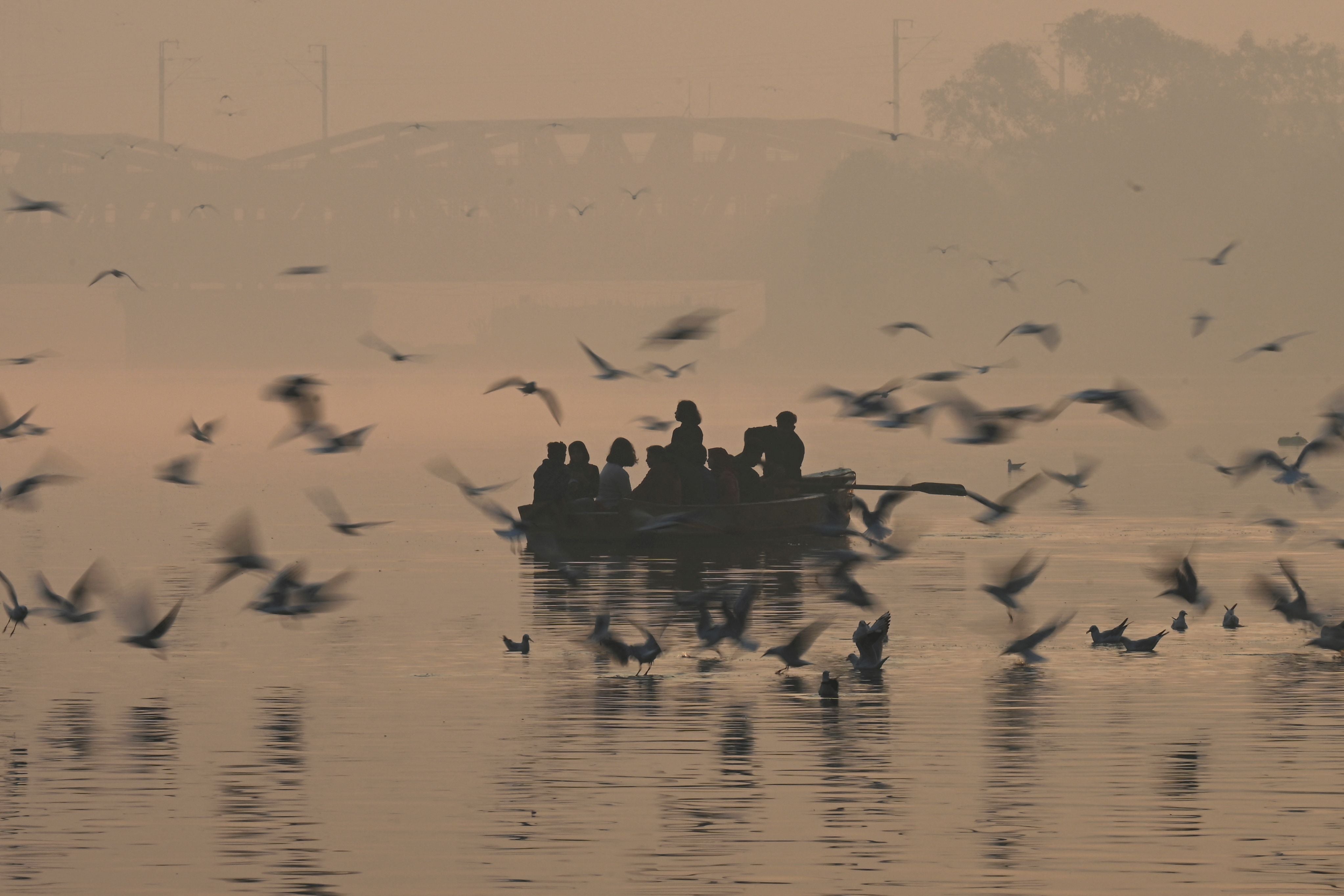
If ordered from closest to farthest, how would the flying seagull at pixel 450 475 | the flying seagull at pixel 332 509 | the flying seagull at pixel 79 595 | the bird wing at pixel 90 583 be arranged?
1. the flying seagull at pixel 79 595
2. the bird wing at pixel 90 583
3. the flying seagull at pixel 332 509
4. the flying seagull at pixel 450 475

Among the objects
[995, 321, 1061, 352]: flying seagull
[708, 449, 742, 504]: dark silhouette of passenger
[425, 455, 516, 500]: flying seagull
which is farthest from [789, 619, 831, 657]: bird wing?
[425, 455, 516, 500]: flying seagull

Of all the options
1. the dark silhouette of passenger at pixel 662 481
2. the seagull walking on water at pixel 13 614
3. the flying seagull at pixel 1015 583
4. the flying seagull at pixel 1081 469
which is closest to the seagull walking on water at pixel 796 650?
the flying seagull at pixel 1015 583

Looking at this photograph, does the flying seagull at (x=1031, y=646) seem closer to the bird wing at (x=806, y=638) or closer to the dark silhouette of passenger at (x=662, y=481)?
the bird wing at (x=806, y=638)

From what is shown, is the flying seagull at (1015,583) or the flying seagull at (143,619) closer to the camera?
the flying seagull at (143,619)

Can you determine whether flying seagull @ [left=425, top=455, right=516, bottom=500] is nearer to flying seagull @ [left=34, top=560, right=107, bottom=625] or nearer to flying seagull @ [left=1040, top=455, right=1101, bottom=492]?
flying seagull @ [left=34, top=560, right=107, bottom=625]

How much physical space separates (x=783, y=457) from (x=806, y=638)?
10.2 m

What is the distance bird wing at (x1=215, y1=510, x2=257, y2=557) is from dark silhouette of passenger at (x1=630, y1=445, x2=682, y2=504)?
4491 mm

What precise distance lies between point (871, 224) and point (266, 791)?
110383 mm

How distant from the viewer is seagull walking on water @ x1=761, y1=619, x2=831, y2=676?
65.5 feet

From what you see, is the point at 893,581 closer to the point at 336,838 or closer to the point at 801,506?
the point at 801,506

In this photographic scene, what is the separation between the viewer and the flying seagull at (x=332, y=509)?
1501 inches

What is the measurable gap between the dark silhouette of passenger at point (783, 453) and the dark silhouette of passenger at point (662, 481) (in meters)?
1.80

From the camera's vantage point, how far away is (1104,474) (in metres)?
53.8

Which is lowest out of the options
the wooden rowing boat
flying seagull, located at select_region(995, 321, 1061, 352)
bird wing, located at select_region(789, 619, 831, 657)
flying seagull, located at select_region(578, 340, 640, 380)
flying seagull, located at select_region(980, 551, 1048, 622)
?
bird wing, located at select_region(789, 619, 831, 657)
